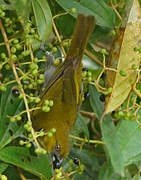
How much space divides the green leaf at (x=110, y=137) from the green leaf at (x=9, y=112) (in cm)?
31

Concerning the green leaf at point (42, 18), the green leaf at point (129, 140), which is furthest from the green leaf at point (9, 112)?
the green leaf at point (129, 140)

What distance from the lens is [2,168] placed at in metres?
1.29

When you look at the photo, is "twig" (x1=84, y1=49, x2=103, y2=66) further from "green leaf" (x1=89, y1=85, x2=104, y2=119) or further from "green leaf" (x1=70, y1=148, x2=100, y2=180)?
"green leaf" (x1=70, y1=148, x2=100, y2=180)

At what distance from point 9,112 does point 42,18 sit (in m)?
0.39

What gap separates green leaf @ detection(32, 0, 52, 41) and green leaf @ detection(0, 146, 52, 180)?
434 mm

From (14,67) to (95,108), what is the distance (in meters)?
0.41

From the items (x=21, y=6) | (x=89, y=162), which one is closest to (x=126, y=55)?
(x=21, y=6)

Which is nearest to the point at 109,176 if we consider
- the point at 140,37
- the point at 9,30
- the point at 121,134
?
the point at 121,134

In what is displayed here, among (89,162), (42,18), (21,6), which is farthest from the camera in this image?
(89,162)

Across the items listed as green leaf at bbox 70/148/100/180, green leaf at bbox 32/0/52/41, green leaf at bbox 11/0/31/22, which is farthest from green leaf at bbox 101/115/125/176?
green leaf at bbox 11/0/31/22

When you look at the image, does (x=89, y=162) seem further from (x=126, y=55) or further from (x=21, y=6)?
(x=21, y=6)

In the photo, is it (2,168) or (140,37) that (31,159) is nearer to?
(2,168)

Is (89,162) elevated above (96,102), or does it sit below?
below

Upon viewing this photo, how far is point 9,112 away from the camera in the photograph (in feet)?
4.58
